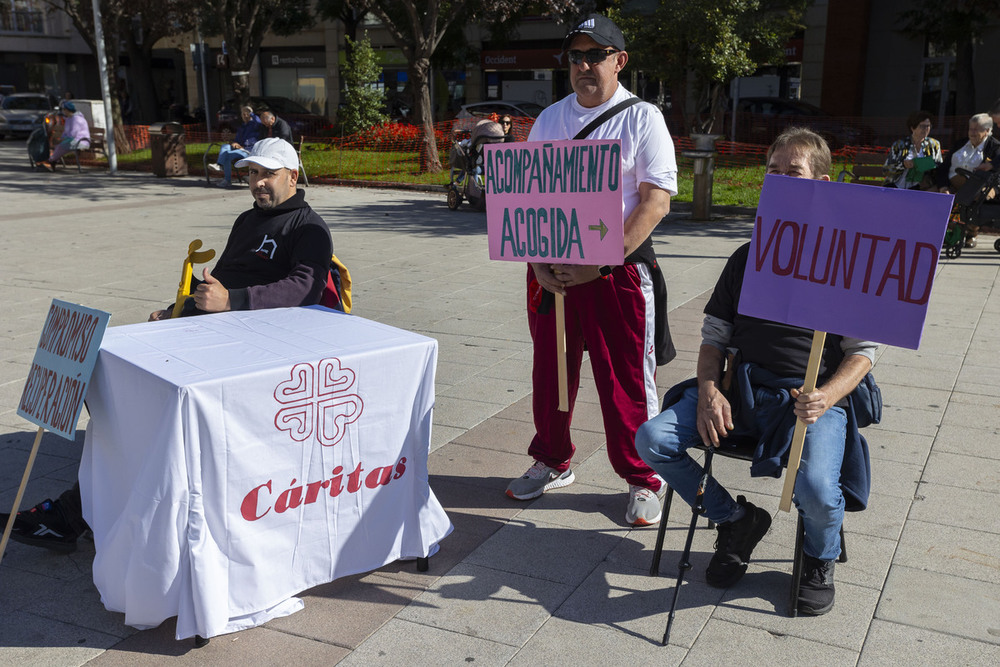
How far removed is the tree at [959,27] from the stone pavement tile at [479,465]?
2282 centimetres

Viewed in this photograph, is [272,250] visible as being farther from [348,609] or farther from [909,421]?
[909,421]

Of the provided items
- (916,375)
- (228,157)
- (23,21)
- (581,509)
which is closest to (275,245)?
(581,509)

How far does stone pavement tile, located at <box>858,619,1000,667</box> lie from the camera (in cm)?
281

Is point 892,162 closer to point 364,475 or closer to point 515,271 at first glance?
point 515,271

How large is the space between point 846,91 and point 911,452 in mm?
26634

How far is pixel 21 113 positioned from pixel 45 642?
3333 cm

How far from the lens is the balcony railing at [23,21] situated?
Result: 45500 mm

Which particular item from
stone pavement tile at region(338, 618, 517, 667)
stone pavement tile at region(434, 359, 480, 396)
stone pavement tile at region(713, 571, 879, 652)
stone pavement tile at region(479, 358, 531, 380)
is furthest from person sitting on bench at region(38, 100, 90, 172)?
stone pavement tile at region(713, 571, 879, 652)

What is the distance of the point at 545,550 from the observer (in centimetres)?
358

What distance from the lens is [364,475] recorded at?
10.5 ft

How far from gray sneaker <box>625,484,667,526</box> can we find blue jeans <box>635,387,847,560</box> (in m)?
0.47

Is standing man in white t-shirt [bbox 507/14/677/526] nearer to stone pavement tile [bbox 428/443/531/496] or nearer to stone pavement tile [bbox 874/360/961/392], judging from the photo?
stone pavement tile [bbox 428/443/531/496]

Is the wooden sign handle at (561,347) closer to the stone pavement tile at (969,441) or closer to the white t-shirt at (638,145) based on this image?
the white t-shirt at (638,145)

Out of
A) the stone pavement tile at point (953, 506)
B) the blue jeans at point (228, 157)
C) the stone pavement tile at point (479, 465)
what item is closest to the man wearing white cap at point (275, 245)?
the stone pavement tile at point (479, 465)
